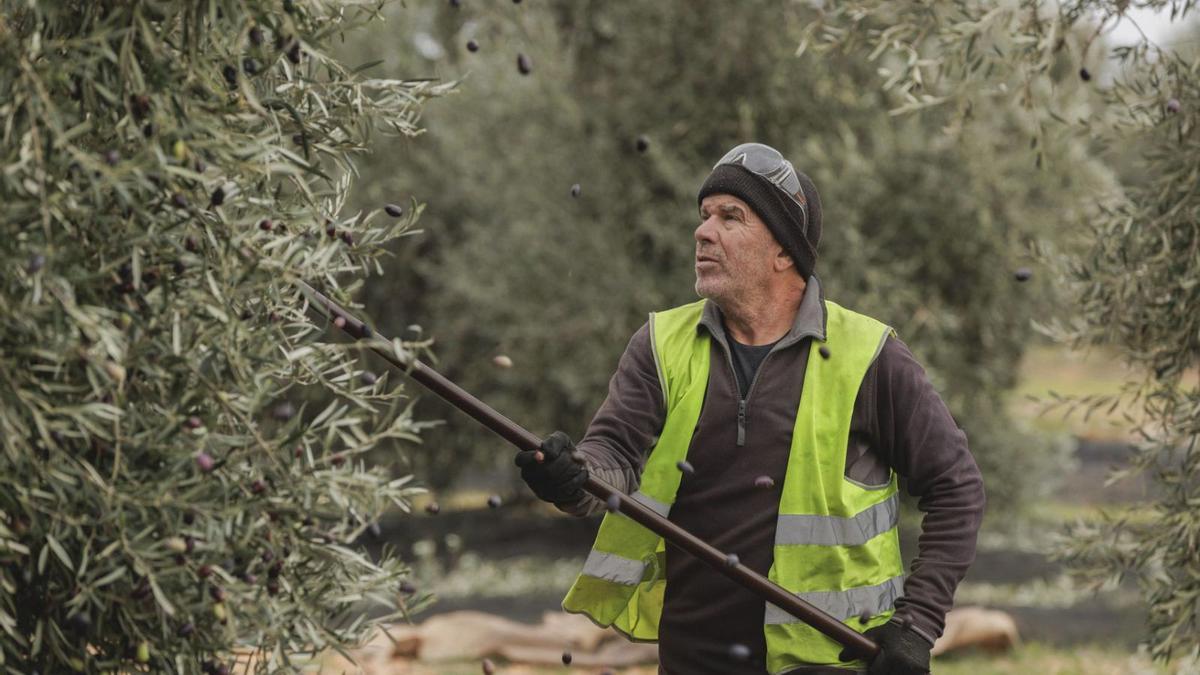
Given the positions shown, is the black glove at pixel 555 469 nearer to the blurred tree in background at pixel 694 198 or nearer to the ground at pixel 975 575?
the ground at pixel 975 575

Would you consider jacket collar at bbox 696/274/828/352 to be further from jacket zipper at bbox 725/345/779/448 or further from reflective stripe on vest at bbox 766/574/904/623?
reflective stripe on vest at bbox 766/574/904/623

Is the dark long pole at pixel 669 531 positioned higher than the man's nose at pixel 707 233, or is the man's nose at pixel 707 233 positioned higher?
the man's nose at pixel 707 233

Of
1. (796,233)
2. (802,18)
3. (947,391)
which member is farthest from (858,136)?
(796,233)

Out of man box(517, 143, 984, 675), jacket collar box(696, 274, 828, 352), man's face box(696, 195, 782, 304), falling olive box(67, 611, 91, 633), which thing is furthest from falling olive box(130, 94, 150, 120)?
jacket collar box(696, 274, 828, 352)

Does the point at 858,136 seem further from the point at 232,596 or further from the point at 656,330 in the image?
the point at 232,596

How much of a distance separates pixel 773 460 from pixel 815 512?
0.68 ft

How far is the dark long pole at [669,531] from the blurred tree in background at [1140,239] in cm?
286

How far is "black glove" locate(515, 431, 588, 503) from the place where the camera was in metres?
4.27

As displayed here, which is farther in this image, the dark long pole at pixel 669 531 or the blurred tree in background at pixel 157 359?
the dark long pole at pixel 669 531

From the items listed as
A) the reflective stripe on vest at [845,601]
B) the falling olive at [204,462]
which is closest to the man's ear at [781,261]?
the reflective stripe on vest at [845,601]

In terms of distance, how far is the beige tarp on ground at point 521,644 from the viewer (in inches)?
430

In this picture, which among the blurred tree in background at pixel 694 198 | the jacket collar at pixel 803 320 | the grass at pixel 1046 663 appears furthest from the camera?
the blurred tree in background at pixel 694 198

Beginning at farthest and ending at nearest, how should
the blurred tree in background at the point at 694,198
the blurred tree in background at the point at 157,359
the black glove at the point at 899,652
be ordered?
the blurred tree in background at the point at 694,198 → the black glove at the point at 899,652 → the blurred tree in background at the point at 157,359

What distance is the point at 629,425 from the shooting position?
480 cm
